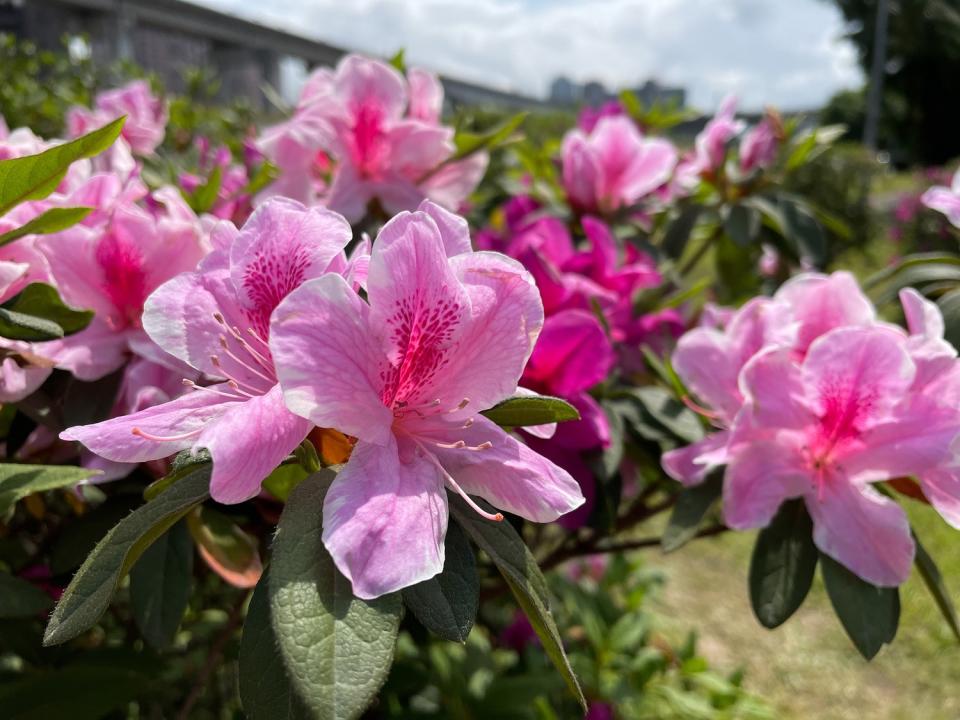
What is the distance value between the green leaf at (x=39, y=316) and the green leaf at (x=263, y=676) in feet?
1.11

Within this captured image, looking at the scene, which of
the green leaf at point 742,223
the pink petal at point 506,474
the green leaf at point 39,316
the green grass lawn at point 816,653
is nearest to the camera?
the pink petal at point 506,474

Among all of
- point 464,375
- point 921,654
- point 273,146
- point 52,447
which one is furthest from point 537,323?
point 921,654

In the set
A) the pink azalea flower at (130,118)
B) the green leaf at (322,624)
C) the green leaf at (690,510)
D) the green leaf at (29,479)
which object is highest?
the green leaf at (322,624)

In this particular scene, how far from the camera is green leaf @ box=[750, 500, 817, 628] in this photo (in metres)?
0.77

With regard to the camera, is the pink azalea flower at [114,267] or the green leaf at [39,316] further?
the pink azalea flower at [114,267]

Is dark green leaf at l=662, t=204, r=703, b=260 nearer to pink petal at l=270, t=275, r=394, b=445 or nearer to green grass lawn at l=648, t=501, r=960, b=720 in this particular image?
pink petal at l=270, t=275, r=394, b=445

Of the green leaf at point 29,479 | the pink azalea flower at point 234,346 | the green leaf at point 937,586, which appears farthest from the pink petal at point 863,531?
the green leaf at point 29,479

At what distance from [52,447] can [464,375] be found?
0.52m

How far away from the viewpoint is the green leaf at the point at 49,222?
657 millimetres

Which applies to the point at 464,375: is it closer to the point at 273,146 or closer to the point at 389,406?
the point at 389,406

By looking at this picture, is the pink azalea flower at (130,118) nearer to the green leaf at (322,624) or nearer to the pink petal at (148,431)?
the pink petal at (148,431)

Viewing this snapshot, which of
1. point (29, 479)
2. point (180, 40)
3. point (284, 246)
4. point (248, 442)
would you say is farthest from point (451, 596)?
point (180, 40)

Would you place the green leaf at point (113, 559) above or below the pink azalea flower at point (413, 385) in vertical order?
below

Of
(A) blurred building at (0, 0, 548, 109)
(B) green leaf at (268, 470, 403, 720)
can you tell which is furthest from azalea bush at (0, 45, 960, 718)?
(A) blurred building at (0, 0, 548, 109)
